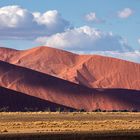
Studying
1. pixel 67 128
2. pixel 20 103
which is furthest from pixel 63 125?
pixel 20 103

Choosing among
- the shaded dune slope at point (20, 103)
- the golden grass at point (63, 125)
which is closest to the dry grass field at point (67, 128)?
the golden grass at point (63, 125)

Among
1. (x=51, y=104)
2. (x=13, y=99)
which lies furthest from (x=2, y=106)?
(x=51, y=104)

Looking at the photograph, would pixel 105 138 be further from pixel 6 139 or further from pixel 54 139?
pixel 6 139

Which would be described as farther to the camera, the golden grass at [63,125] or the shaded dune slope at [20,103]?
the shaded dune slope at [20,103]

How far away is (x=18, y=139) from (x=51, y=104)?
132540 mm

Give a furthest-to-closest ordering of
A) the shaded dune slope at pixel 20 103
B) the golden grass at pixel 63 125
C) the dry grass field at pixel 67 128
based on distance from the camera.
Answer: the shaded dune slope at pixel 20 103, the golden grass at pixel 63 125, the dry grass field at pixel 67 128

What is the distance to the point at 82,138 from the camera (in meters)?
53.9

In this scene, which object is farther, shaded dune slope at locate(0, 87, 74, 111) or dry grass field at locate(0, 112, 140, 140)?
shaded dune slope at locate(0, 87, 74, 111)

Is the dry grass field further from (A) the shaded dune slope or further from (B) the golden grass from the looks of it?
(A) the shaded dune slope

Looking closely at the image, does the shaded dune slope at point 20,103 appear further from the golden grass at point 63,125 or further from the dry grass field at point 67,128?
the dry grass field at point 67,128

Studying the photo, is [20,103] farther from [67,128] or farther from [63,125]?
[67,128]

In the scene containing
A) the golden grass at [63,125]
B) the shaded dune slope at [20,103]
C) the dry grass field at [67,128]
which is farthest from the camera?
the shaded dune slope at [20,103]

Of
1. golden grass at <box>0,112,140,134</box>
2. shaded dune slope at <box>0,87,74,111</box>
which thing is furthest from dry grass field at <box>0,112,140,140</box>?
shaded dune slope at <box>0,87,74,111</box>

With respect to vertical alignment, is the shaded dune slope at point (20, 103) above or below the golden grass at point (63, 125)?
above
